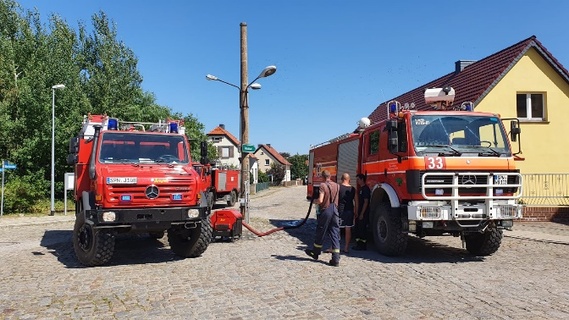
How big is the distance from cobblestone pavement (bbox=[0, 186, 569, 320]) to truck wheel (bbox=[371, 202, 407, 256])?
22cm

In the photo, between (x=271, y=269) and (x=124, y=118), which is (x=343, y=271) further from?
(x=124, y=118)

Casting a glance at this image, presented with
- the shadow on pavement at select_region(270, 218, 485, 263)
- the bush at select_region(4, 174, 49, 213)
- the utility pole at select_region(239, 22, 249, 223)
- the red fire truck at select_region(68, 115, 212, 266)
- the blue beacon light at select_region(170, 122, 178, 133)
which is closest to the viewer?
the red fire truck at select_region(68, 115, 212, 266)

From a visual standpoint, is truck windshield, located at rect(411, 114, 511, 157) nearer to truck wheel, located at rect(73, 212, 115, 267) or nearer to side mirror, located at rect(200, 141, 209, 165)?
side mirror, located at rect(200, 141, 209, 165)

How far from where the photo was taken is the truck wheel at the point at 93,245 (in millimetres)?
7988

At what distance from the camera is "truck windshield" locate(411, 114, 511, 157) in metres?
8.59

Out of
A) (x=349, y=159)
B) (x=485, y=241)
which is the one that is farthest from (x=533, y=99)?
(x=485, y=241)

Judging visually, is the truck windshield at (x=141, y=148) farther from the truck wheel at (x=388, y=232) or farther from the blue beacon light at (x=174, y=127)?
the truck wheel at (x=388, y=232)

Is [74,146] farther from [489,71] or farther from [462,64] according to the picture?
[462,64]

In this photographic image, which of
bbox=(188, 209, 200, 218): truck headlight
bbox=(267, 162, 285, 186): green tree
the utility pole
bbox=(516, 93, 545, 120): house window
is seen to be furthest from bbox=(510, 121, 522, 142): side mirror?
bbox=(267, 162, 285, 186): green tree

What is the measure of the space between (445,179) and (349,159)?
3865 mm

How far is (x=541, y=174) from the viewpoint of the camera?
1611cm

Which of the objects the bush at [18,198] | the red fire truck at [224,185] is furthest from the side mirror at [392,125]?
the bush at [18,198]

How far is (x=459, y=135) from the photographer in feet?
29.2

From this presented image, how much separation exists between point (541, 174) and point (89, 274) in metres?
15.3
